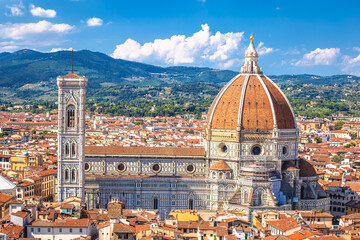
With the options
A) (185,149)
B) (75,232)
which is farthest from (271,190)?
(75,232)

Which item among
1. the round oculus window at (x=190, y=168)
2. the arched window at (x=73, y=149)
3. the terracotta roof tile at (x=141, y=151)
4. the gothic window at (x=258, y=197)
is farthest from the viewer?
the round oculus window at (x=190, y=168)

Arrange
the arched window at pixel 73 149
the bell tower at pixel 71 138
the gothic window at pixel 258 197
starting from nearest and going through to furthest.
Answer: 1. the gothic window at pixel 258 197
2. the bell tower at pixel 71 138
3. the arched window at pixel 73 149

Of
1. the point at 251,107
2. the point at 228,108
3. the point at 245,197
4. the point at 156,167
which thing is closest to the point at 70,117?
the point at 156,167

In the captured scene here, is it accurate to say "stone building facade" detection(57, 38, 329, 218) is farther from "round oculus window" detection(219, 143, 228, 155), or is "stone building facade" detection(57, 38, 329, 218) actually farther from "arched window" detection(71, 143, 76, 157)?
"arched window" detection(71, 143, 76, 157)

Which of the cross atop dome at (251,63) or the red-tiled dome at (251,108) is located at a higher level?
the cross atop dome at (251,63)

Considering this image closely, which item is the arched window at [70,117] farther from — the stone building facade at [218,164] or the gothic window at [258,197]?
the gothic window at [258,197]

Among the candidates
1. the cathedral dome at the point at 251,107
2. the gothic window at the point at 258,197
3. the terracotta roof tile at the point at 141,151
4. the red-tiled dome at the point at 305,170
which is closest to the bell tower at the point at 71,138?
the terracotta roof tile at the point at 141,151

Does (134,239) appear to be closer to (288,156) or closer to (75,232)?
(75,232)
